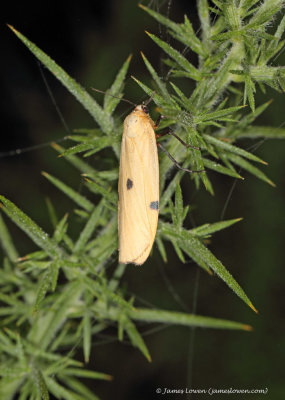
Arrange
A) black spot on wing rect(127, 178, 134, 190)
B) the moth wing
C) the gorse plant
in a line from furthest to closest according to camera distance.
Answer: black spot on wing rect(127, 178, 134, 190)
the moth wing
the gorse plant

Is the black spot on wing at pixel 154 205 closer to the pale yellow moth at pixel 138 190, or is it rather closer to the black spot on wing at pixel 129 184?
the pale yellow moth at pixel 138 190

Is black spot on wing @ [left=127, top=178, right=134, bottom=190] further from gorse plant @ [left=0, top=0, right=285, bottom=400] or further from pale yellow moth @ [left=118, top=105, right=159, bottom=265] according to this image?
gorse plant @ [left=0, top=0, right=285, bottom=400]

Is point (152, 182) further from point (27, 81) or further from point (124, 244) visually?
point (27, 81)

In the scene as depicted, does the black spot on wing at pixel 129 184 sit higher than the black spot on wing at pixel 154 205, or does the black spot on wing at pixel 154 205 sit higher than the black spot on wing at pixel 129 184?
the black spot on wing at pixel 129 184

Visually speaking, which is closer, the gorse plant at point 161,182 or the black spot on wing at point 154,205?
the gorse plant at point 161,182

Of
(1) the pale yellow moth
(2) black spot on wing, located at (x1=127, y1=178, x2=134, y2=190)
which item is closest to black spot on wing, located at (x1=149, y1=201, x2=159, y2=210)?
(1) the pale yellow moth

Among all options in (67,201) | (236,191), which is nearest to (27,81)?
(67,201)

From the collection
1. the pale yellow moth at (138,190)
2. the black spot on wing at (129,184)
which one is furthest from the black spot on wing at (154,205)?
the black spot on wing at (129,184)
